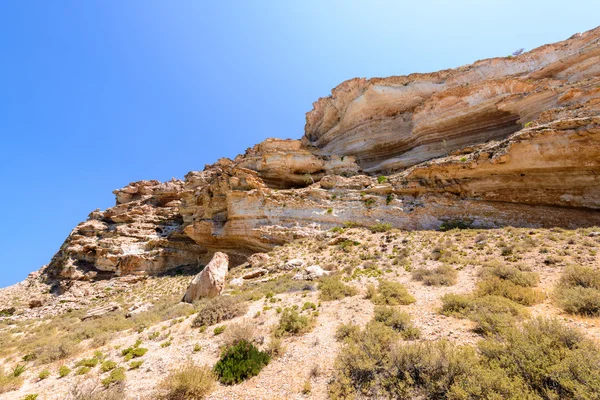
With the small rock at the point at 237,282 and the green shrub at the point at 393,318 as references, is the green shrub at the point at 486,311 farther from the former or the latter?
the small rock at the point at 237,282

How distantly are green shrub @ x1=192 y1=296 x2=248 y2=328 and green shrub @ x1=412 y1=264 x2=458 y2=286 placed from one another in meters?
7.52

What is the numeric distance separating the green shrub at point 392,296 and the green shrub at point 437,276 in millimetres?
1448

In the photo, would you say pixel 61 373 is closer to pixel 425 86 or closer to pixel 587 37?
pixel 425 86

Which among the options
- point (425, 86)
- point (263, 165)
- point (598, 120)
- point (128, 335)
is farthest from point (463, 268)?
point (425, 86)

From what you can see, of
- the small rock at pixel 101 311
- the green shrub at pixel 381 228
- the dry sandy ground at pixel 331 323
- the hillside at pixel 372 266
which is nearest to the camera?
the hillside at pixel 372 266

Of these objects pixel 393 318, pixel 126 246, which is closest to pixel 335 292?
pixel 393 318

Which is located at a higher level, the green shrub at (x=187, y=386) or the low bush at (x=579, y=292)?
the green shrub at (x=187, y=386)

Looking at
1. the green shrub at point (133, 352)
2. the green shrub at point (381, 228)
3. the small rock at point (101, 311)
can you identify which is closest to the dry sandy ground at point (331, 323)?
the green shrub at point (133, 352)

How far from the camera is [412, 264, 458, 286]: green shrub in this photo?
29.7 ft

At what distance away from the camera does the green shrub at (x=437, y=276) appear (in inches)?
356

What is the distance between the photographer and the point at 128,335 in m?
9.73

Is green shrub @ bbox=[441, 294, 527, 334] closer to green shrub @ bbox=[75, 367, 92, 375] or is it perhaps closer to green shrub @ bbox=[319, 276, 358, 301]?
green shrub @ bbox=[319, 276, 358, 301]

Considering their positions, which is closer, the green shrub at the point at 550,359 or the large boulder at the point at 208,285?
the green shrub at the point at 550,359

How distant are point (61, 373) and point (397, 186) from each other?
22.0 m
